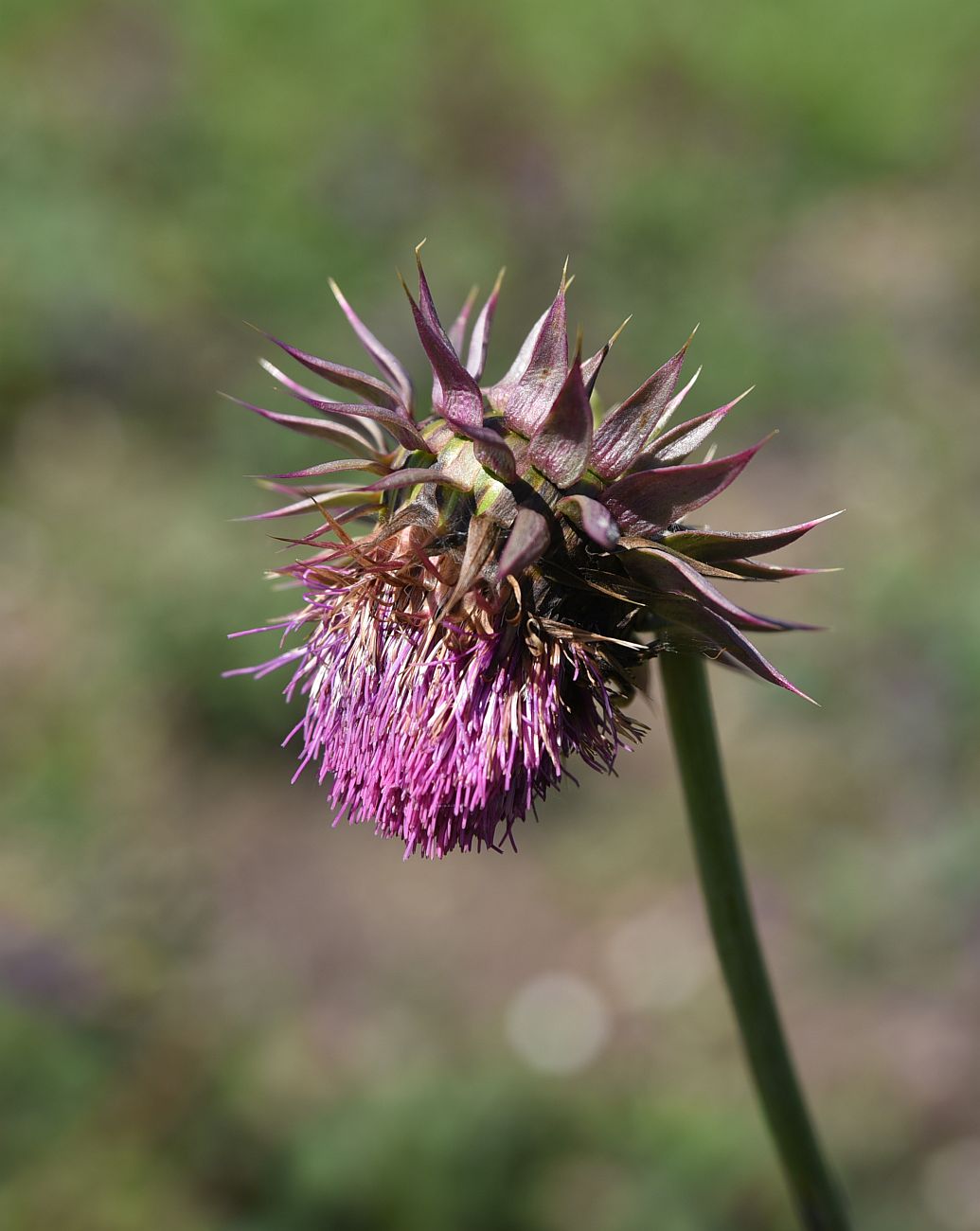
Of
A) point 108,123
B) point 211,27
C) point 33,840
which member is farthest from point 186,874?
point 211,27

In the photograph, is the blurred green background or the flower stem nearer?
the flower stem

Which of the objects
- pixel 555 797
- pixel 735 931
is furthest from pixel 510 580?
pixel 555 797

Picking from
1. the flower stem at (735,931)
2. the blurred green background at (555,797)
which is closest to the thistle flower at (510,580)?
the flower stem at (735,931)

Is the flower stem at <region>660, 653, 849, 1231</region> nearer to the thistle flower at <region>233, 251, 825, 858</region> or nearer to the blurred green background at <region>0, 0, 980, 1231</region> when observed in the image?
the thistle flower at <region>233, 251, 825, 858</region>

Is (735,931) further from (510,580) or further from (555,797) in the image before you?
(555,797)

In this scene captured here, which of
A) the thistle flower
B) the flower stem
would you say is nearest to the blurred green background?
the flower stem

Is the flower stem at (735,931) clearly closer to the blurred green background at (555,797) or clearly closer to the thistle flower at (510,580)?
the thistle flower at (510,580)
